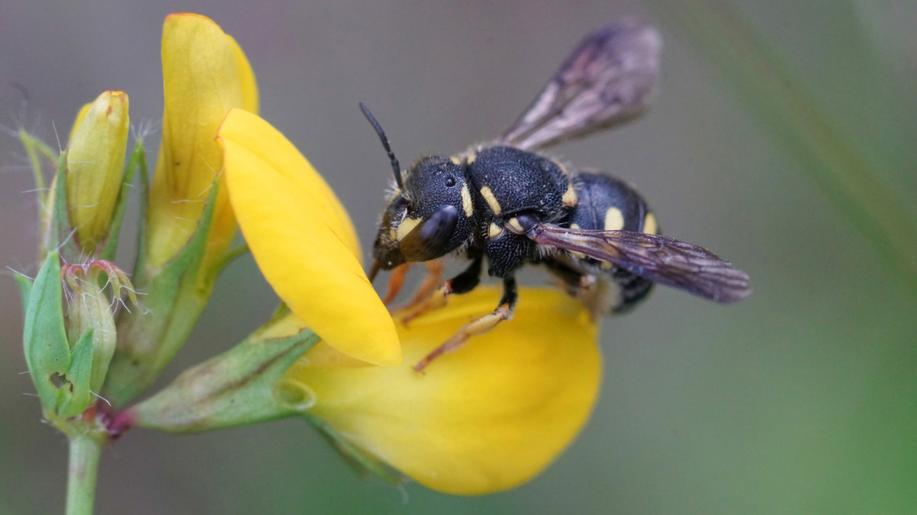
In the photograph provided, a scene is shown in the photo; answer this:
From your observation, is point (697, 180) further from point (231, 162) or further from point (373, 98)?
point (231, 162)

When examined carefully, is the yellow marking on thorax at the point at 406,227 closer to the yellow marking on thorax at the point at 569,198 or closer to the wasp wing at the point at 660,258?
the wasp wing at the point at 660,258

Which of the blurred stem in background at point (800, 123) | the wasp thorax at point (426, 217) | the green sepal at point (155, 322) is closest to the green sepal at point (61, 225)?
the green sepal at point (155, 322)

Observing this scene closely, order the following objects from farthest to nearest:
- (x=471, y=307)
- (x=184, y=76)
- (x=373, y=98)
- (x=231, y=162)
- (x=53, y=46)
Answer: (x=373, y=98) < (x=53, y=46) < (x=471, y=307) < (x=184, y=76) < (x=231, y=162)

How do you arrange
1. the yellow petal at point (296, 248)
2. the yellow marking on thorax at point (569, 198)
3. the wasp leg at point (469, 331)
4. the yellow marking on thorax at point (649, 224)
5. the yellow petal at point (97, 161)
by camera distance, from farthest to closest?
the yellow marking on thorax at point (649, 224) < the yellow marking on thorax at point (569, 198) < the wasp leg at point (469, 331) < the yellow petal at point (97, 161) < the yellow petal at point (296, 248)

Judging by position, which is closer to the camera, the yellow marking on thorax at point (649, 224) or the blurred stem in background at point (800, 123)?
the yellow marking on thorax at point (649, 224)

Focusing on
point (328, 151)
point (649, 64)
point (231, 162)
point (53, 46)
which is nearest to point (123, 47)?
point (53, 46)
